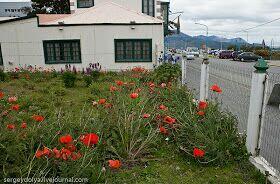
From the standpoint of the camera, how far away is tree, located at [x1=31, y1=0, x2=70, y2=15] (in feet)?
122

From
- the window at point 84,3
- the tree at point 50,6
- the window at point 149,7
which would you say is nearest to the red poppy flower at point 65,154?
the window at point 149,7

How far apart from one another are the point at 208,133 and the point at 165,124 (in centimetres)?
84

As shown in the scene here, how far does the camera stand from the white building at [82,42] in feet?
54.3

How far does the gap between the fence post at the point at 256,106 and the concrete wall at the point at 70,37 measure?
1295cm

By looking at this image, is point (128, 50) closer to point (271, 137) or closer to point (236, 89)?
point (236, 89)

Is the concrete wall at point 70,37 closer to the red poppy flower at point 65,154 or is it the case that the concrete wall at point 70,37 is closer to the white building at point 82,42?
the white building at point 82,42

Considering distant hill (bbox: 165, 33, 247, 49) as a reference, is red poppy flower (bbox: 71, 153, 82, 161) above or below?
below

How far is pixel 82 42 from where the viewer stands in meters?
16.8

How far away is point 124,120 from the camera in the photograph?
14.5 ft

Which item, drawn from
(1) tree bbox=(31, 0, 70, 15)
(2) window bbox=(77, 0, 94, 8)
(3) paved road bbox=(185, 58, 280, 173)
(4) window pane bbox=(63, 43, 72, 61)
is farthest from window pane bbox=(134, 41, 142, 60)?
(1) tree bbox=(31, 0, 70, 15)

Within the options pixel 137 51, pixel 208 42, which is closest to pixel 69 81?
A: pixel 137 51

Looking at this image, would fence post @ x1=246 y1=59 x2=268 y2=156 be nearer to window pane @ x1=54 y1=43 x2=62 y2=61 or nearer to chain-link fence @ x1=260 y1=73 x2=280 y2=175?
chain-link fence @ x1=260 y1=73 x2=280 y2=175

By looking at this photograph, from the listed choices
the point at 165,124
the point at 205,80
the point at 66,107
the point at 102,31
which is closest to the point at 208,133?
the point at 165,124

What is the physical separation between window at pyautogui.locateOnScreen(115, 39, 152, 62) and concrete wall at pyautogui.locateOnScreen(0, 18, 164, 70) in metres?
0.26
